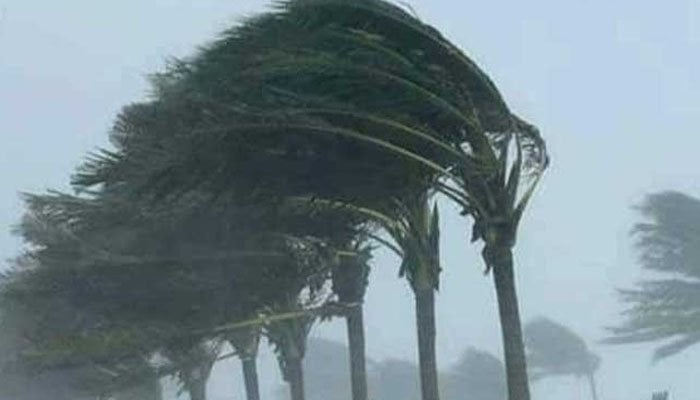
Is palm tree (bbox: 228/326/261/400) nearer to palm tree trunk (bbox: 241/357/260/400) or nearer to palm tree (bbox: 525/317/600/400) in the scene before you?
palm tree trunk (bbox: 241/357/260/400)

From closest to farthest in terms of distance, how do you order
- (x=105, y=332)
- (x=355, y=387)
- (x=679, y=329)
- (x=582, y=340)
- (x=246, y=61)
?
(x=246, y=61) < (x=105, y=332) < (x=355, y=387) < (x=679, y=329) < (x=582, y=340)

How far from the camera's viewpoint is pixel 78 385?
90.8 feet

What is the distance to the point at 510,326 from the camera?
18453mm

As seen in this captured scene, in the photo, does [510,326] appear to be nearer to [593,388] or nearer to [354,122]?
[354,122]

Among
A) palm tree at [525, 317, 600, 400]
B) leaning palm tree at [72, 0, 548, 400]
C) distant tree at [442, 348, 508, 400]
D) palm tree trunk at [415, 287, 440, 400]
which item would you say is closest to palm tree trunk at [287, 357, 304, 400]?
palm tree trunk at [415, 287, 440, 400]

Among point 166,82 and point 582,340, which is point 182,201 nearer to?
point 166,82

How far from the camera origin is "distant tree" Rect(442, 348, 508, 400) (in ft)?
406

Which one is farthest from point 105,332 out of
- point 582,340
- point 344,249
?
point 582,340

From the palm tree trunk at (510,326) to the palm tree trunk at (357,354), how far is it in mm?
7870

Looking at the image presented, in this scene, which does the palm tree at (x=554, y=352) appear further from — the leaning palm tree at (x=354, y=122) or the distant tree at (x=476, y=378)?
the leaning palm tree at (x=354, y=122)

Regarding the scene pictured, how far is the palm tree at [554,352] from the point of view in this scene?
133000 millimetres

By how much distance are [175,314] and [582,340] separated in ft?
392

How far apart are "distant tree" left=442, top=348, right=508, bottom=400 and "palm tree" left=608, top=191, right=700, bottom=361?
177ft

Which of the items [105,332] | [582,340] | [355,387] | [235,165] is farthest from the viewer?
[582,340]
